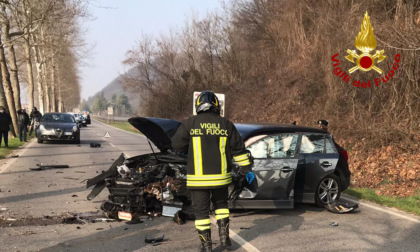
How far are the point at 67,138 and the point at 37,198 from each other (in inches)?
489

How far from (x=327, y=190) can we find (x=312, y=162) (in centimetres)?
63

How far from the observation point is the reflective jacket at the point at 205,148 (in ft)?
14.8

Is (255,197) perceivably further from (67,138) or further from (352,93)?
(67,138)

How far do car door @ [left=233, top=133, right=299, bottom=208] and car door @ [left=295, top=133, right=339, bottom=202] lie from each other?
1.16 ft

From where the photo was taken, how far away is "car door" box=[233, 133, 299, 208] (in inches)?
243

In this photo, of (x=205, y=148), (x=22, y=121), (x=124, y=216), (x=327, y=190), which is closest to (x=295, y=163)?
(x=327, y=190)

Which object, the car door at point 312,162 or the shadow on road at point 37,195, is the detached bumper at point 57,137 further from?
the car door at point 312,162

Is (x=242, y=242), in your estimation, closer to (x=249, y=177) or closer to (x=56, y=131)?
(x=249, y=177)

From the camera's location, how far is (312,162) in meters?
6.88

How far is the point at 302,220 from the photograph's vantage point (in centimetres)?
631

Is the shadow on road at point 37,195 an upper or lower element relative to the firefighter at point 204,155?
lower

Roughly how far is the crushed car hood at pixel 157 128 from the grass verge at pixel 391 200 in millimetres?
4350

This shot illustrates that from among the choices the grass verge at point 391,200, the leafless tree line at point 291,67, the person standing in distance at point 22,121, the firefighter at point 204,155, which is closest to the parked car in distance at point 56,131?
the person standing in distance at point 22,121

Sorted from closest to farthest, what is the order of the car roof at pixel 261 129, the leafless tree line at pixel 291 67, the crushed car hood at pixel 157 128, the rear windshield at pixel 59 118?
the crushed car hood at pixel 157 128, the car roof at pixel 261 129, the leafless tree line at pixel 291 67, the rear windshield at pixel 59 118
